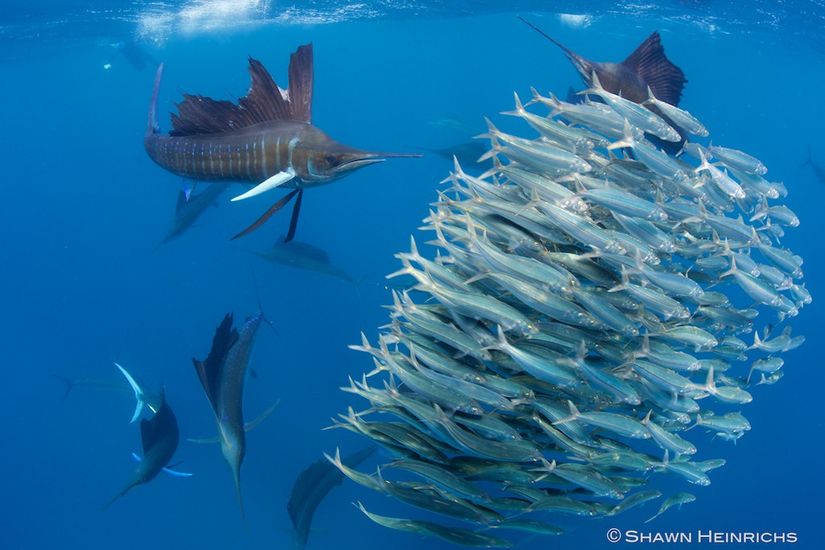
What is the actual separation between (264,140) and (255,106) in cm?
36

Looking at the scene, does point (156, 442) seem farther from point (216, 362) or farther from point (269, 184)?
point (269, 184)

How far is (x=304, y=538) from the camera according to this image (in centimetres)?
643

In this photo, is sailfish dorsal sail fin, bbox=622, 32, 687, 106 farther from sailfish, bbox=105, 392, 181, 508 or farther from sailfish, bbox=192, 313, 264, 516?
sailfish, bbox=105, 392, 181, 508

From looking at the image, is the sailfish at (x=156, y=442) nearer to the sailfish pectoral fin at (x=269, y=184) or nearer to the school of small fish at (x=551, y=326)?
the school of small fish at (x=551, y=326)

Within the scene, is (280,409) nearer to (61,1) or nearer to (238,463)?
(238,463)

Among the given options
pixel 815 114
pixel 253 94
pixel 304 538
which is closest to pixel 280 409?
Result: pixel 304 538

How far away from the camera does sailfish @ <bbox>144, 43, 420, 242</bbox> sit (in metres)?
3.59

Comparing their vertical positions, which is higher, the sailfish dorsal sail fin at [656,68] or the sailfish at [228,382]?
the sailfish dorsal sail fin at [656,68]

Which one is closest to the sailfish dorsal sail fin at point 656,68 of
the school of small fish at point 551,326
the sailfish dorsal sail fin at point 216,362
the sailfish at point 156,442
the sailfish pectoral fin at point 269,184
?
the school of small fish at point 551,326

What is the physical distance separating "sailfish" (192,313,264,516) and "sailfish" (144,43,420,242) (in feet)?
3.74

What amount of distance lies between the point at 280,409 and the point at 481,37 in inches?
841

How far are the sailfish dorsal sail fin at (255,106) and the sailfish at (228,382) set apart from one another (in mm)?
1558

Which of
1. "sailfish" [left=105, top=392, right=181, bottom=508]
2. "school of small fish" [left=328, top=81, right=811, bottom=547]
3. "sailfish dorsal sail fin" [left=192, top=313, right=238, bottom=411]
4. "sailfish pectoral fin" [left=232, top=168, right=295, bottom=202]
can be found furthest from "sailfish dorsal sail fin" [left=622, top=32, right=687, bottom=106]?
"sailfish" [left=105, top=392, right=181, bottom=508]

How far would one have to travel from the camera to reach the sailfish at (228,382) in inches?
165
